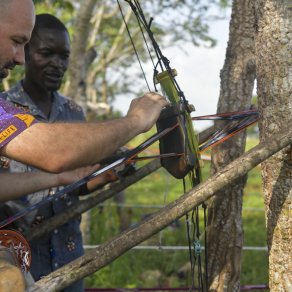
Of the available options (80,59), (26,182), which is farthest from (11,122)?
(80,59)

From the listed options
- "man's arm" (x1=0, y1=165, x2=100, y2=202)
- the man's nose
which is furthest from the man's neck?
the man's nose

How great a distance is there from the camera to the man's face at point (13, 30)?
2.01m

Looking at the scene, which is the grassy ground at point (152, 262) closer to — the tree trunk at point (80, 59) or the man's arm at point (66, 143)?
the tree trunk at point (80, 59)

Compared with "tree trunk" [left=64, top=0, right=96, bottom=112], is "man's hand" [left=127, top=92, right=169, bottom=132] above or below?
below

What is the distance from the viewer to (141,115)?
2201mm

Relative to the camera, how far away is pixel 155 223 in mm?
2170

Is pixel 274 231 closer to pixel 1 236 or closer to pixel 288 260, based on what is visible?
pixel 288 260

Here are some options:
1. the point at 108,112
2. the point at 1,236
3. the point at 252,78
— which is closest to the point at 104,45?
the point at 108,112

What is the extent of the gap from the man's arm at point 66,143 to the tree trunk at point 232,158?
1.21 meters

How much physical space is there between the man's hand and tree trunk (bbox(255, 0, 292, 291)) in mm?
379

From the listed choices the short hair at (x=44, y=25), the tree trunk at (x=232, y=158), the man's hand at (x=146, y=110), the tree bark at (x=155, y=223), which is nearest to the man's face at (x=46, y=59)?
the short hair at (x=44, y=25)

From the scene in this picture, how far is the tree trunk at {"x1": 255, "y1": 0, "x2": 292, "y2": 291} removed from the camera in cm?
238

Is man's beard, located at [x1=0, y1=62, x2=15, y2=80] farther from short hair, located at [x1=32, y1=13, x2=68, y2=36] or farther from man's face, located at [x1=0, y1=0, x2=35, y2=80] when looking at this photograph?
short hair, located at [x1=32, y1=13, x2=68, y2=36]

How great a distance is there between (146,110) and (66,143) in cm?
38
